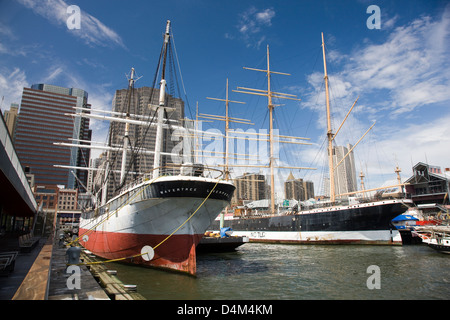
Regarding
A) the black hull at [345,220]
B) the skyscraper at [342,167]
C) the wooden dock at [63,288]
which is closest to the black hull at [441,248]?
the black hull at [345,220]

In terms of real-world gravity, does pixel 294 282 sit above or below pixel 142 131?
below

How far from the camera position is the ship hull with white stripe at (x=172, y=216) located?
12.8m

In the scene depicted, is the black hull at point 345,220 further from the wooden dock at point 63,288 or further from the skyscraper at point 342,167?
the wooden dock at point 63,288

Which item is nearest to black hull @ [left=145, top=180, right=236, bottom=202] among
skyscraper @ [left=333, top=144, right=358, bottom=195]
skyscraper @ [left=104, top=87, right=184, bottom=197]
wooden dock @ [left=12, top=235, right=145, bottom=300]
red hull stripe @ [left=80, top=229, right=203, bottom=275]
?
skyscraper @ [left=104, top=87, right=184, bottom=197]

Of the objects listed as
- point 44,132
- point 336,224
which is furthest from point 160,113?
→ point 44,132

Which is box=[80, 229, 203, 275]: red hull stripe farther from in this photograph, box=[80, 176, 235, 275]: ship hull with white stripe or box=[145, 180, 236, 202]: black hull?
box=[145, 180, 236, 202]: black hull

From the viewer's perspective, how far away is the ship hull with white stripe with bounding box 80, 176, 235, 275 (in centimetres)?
1279

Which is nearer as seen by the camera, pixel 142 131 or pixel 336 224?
pixel 336 224

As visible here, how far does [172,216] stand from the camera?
13.2 metres

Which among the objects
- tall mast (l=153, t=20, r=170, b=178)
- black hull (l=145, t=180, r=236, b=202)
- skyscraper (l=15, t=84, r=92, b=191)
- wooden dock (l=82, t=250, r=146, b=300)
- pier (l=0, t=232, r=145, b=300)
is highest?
skyscraper (l=15, t=84, r=92, b=191)

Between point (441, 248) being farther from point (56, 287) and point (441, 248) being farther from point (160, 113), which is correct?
point (56, 287)

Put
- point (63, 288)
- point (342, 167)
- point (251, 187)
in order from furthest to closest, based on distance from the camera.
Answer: point (251, 187) < point (342, 167) < point (63, 288)
